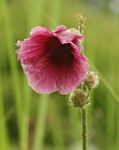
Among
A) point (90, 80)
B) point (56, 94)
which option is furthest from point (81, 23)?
point (56, 94)

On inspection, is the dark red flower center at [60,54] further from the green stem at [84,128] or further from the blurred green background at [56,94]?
the blurred green background at [56,94]

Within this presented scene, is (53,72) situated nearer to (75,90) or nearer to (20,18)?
(75,90)

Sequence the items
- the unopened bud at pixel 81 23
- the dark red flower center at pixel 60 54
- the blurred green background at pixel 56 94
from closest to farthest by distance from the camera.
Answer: the unopened bud at pixel 81 23 → the dark red flower center at pixel 60 54 → the blurred green background at pixel 56 94

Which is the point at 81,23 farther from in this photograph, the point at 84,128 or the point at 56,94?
A: the point at 56,94

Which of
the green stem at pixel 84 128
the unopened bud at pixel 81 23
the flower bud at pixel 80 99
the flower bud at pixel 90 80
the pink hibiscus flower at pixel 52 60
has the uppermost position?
the unopened bud at pixel 81 23

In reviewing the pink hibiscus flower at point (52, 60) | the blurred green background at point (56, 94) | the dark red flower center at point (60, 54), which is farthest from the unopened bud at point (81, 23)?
the blurred green background at point (56, 94)

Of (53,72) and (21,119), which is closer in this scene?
(53,72)

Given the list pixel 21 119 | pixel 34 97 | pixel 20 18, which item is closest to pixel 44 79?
pixel 21 119
